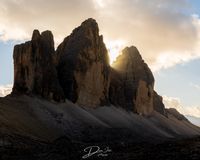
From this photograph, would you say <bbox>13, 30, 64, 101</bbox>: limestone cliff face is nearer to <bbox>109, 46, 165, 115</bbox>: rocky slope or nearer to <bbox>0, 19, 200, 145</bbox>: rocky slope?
<bbox>0, 19, 200, 145</bbox>: rocky slope

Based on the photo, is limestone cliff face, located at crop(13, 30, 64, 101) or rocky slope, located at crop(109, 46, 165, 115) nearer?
limestone cliff face, located at crop(13, 30, 64, 101)

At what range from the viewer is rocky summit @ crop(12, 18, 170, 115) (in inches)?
5310

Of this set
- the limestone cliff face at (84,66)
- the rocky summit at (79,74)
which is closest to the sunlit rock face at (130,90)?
the rocky summit at (79,74)

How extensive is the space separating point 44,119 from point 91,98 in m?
46.6

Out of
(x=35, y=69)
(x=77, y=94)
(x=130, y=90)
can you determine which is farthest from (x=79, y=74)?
(x=130, y=90)

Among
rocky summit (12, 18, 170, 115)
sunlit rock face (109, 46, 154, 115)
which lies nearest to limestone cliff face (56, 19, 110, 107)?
rocky summit (12, 18, 170, 115)

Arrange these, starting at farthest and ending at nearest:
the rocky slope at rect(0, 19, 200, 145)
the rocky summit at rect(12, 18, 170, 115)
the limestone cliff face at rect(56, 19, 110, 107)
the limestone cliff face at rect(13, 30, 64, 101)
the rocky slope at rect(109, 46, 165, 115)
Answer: the rocky slope at rect(109, 46, 165, 115) < the limestone cliff face at rect(56, 19, 110, 107) < the rocky summit at rect(12, 18, 170, 115) < the limestone cliff face at rect(13, 30, 64, 101) < the rocky slope at rect(0, 19, 200, 145)

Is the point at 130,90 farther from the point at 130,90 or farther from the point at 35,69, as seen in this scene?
the point at 35,69

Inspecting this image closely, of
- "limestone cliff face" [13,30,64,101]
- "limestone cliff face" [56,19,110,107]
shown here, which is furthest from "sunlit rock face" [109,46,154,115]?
"limestone cliff face" [13,30,64,101]

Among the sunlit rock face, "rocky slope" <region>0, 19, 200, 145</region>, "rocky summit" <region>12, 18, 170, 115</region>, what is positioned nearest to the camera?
"rocky slope" <region>0, 19, 200, 145</region>

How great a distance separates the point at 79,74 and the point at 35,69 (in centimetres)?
2291

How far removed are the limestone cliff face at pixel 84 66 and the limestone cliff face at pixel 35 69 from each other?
1389 centimetres

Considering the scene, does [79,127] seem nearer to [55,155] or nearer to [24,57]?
[24,57]

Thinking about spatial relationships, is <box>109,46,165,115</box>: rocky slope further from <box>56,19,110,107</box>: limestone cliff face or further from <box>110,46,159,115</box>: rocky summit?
<box>56,19,110,107</box>: limestone cliff face
